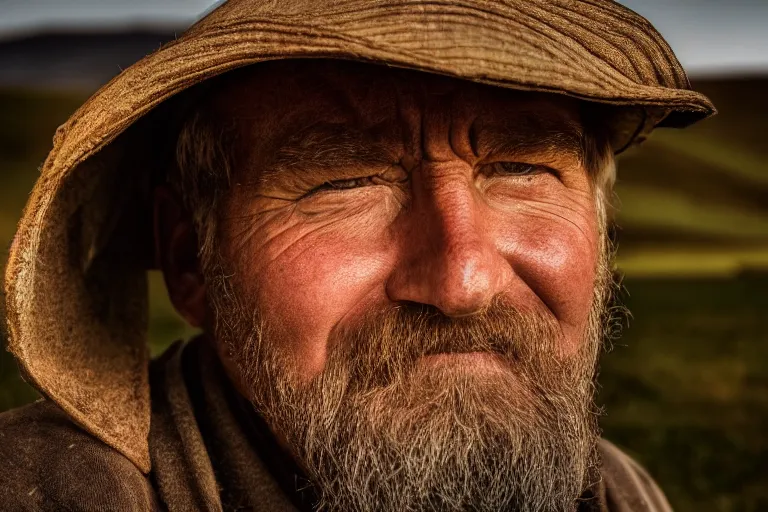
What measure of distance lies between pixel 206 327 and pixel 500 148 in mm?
836

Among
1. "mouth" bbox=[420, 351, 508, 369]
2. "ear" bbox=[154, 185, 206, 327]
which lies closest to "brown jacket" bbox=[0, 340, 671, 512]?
"ear" bbox=[154, 185, 206, 327]

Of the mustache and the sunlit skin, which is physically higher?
the sunlit skin

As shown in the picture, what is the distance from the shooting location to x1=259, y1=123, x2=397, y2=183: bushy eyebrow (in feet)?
4.76

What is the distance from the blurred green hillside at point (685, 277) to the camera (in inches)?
129

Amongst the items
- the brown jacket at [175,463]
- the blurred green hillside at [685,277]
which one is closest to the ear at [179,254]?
the brown jacket at [175,463]

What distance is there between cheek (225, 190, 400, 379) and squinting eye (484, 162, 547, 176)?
23 centimetres

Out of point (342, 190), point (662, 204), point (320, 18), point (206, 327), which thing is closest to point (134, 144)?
point (206, 327)

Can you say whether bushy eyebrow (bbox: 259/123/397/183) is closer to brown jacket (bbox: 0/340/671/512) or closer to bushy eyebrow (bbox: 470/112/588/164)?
bushy eyebrow (bbox: 470/112/588/164)

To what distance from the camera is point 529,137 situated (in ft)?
4.96

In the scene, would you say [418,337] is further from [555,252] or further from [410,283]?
[555,252]

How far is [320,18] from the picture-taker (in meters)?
1.25

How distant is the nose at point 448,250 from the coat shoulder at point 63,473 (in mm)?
614

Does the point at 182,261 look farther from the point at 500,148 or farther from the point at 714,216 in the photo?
the point at 714,216

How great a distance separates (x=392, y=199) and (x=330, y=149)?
0.51 feet
